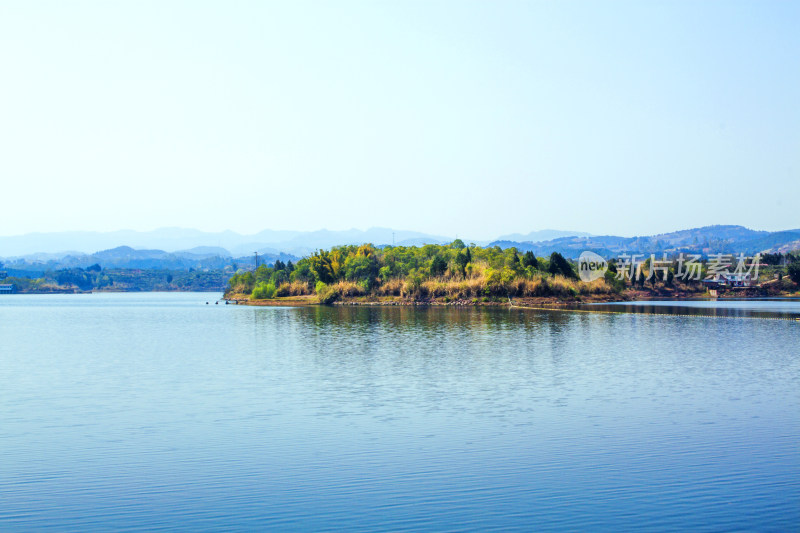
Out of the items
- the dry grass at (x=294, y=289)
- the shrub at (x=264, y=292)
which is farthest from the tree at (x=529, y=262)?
the shrub at (x=264, y=292)

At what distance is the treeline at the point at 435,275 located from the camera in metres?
90.9

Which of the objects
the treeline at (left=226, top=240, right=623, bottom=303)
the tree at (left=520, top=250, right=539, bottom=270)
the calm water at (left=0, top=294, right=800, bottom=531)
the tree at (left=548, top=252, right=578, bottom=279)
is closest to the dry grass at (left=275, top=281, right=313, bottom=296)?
the treeline at (left=226, top=240, right=623, bottom=303)

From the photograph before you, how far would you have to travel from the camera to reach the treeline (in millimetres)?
90938

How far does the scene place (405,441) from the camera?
53.4 feet

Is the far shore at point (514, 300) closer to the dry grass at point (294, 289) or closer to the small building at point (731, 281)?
the dry grass at point (294, 289)

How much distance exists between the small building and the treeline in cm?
2507

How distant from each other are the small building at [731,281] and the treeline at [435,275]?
82.2 feet

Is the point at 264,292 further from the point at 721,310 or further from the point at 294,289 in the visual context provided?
the point at 721,310

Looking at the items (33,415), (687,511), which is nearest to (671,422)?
(687,511)

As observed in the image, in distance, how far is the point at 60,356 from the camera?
34688mm

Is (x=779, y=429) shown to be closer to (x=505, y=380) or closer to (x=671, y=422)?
(x=671, y=422)

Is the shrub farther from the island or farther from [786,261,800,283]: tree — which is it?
[786,261,800,283]: tree

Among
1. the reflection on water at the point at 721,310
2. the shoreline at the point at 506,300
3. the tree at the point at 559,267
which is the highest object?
the tree at the point at 559,267

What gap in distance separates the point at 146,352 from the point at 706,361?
26988mm
